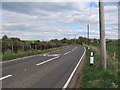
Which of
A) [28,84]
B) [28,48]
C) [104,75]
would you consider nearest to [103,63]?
[104,75]

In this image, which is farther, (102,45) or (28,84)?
(102,45)

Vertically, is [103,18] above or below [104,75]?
Result: above

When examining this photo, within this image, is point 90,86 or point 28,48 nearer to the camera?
point 90,86

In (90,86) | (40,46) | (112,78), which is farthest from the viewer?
(40,46)

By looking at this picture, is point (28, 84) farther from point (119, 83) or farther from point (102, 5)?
point (102, 5)

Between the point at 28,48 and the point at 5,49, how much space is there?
21.1 feet

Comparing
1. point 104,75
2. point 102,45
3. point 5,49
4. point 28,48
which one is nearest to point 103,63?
point 102,45

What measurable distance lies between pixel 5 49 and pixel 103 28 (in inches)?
681

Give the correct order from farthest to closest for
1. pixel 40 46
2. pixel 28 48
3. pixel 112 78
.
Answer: pixel 40 46 < pixel 28 48 < pixel 112 78

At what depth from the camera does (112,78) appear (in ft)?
22.2

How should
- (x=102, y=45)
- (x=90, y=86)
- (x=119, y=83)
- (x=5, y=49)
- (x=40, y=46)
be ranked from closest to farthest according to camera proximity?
(x=90, y=86), (x=119, y=83), (x=102, y=45), (x=5, y=49), (x=40, y=46)

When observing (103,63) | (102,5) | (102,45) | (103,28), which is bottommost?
(103,63)

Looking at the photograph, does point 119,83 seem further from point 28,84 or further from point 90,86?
point 28,84

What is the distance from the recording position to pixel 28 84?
20.8 ft
